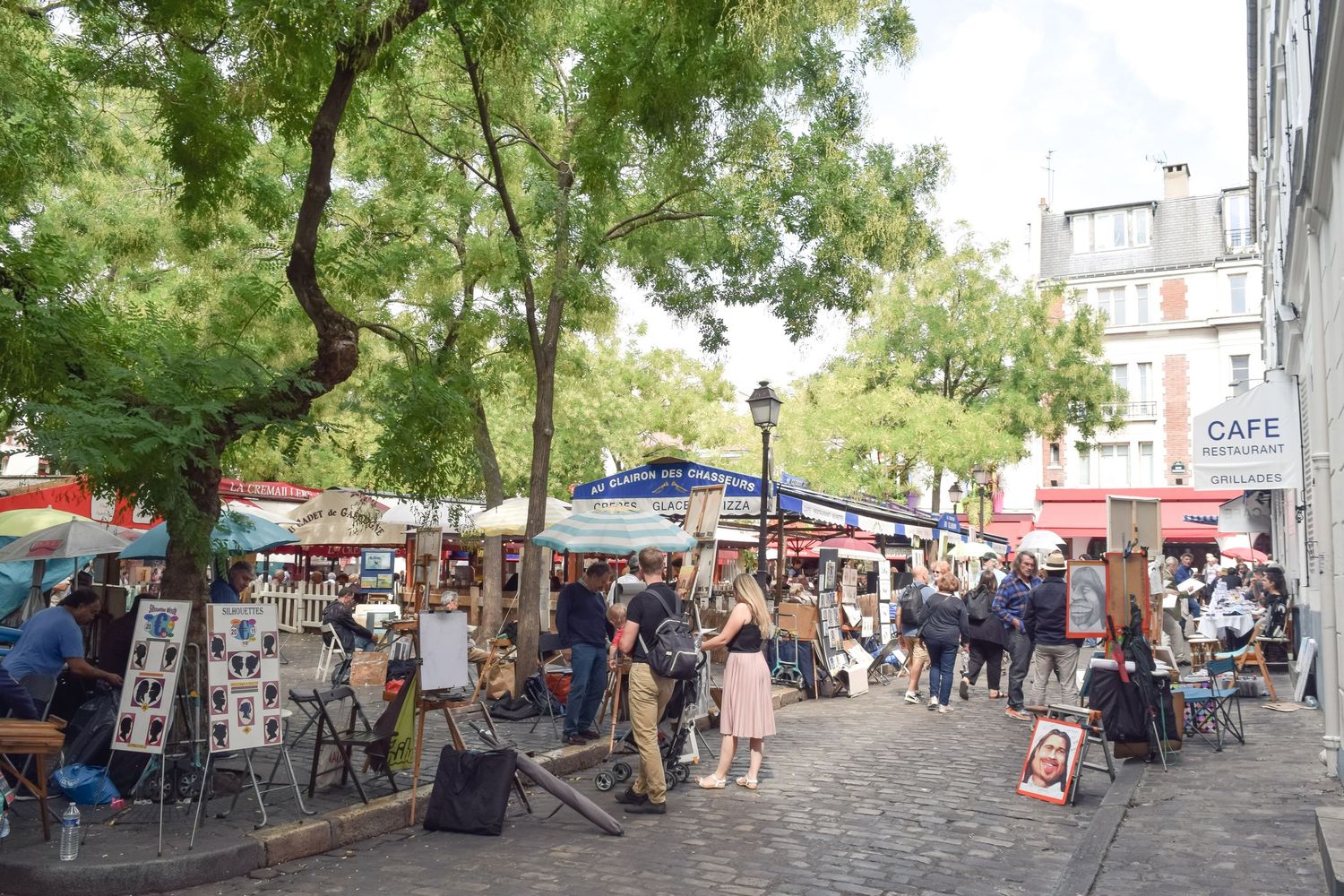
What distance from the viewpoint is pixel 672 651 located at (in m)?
7.87

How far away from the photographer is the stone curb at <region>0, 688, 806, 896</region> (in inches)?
232

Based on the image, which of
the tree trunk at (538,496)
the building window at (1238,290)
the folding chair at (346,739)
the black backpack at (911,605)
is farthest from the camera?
the building window at (1238,290)

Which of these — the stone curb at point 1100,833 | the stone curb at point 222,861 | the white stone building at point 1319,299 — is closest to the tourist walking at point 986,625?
the white stone building at point 1319,299

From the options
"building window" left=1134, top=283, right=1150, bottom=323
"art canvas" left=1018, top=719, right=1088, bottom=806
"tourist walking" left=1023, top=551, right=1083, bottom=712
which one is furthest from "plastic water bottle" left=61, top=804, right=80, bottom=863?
"building window" left=1134, top=283, right=1150, bottom=323

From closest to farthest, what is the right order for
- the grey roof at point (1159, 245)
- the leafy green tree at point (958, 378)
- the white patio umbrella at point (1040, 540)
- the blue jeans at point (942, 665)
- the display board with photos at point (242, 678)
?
the display board with photos at point (242, 678)
the blue jeans at point (942, 665)
the white patio umbrella at point (1040, 540)
the leafy green tree at point (958, 378)
the grey roof at point (1159, 245)

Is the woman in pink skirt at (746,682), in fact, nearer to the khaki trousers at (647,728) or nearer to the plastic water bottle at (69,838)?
the khaki trousers at (647,728)

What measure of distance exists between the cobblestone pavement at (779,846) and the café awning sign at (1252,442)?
4.95m

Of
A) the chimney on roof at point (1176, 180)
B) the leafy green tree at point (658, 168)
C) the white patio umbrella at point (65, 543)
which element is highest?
the chimney on roof at point (1176, 180)

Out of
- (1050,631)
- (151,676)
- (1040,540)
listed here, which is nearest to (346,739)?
(151,676)

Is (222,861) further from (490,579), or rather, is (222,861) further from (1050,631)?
(490,579)

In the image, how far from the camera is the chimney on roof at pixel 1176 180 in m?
48.1

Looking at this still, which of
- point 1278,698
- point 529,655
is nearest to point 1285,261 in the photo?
point 1278,698

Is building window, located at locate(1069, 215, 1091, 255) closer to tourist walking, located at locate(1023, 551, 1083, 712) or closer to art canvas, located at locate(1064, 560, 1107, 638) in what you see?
tourist walking, located at locate(1023, 551, 1083, 712)

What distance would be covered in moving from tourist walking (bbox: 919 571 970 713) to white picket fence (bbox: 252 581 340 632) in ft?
44.2
